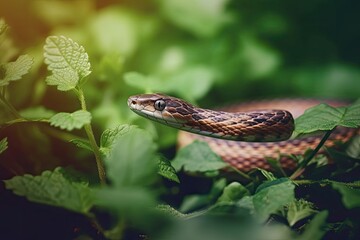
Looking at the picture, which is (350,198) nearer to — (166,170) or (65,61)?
(166,170)

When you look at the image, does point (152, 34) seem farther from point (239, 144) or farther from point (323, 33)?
point (323, 33)

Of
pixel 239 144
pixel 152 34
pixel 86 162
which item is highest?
pixel 152 34

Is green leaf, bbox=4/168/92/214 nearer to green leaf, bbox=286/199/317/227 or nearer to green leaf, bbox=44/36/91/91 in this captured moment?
green leaf, bbox=44/36/91/91

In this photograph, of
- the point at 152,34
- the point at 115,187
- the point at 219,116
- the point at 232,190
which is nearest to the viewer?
the point at 115,187

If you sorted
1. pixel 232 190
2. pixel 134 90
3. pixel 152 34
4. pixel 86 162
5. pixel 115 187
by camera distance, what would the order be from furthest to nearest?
pixel 152 34
pixel 134 90
pixel 86 162
pixel 232 190
pixel 115 187

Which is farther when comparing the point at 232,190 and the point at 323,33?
the point at 323,33

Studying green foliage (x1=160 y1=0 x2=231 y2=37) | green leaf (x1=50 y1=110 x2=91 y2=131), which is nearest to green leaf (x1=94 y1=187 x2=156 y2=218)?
green leaf (x1=50 y1=110 x2=91 y2=131)

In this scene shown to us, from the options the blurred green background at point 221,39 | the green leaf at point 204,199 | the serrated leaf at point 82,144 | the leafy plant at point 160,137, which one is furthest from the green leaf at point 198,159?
the blurred green background at point 221,39

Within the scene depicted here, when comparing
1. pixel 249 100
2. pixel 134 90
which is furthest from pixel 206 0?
pixel 134 90
